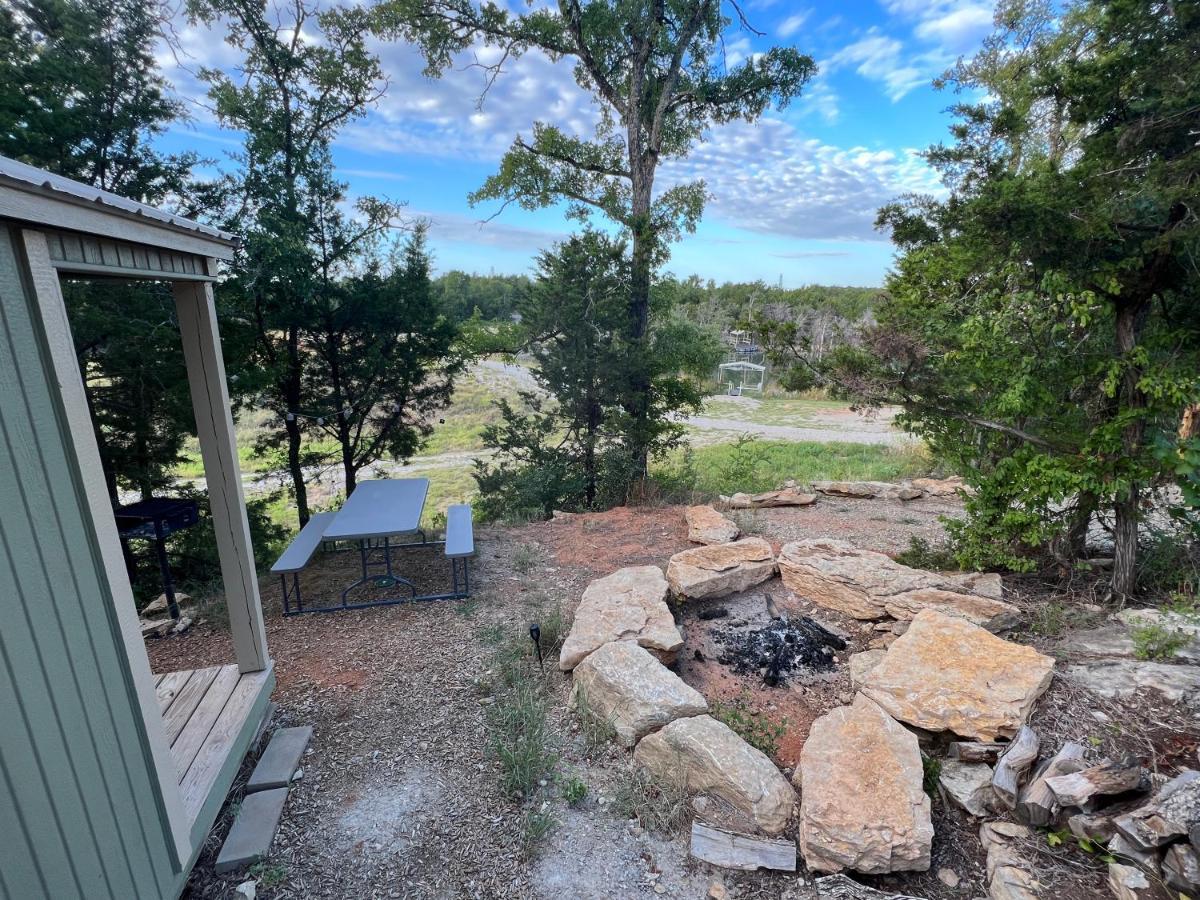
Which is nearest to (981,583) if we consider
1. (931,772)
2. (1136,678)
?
(1136,678)

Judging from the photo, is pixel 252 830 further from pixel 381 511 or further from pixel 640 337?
pixel 640 337

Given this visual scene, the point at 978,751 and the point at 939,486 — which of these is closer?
the point at 978,751

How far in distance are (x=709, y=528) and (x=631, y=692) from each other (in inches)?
104

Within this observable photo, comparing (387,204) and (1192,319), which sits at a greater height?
(387,204)

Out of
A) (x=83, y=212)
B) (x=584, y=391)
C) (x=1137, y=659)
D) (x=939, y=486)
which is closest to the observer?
(x=83, y=212)

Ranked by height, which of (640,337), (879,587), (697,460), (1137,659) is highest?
(640,337)

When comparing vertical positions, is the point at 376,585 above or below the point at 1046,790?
below

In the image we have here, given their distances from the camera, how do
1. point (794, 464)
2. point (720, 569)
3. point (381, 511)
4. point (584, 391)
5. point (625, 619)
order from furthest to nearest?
point (794, 464), point (584, 391), point (381, 511), point (720, 569), point (625, 619)

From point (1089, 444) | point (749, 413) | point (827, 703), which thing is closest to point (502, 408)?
point (827, 703)

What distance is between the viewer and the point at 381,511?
4363mm

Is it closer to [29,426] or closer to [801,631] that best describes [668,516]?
[801,631]

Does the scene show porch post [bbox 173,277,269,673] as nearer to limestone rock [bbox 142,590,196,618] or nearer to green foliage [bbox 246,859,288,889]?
green foliage [bbox 246,859,288,889]

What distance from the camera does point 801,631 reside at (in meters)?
3.64

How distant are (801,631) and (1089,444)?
6.73 ft
